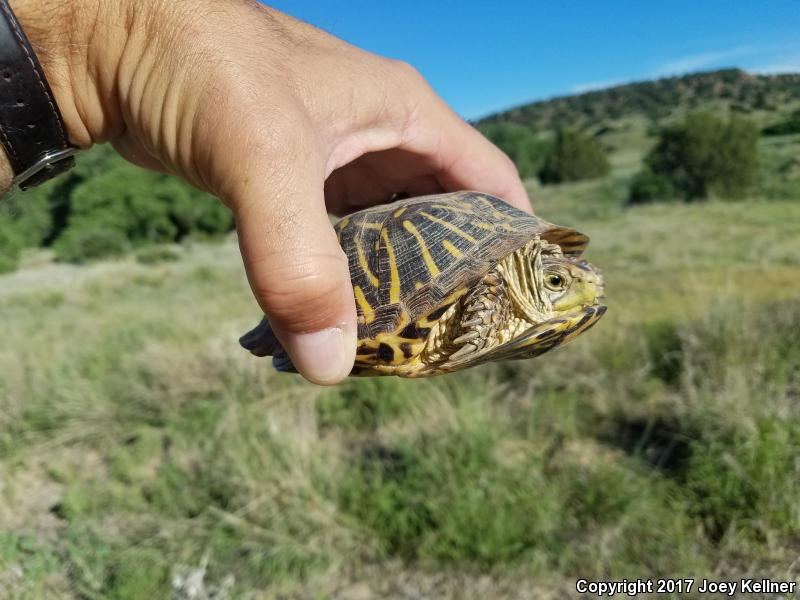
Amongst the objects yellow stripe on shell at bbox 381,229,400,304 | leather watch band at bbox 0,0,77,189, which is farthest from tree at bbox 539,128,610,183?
leather watch band at bbox 0,0,77,189

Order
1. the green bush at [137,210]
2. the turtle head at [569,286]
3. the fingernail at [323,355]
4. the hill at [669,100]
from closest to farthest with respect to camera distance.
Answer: the fingernail at [323,355] < the turtle head at [569,286] < the hill at [669,100] < the green bush at [137,210]

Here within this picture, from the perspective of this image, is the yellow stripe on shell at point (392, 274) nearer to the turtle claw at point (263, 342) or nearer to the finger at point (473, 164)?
the turtle claw at point (263, 342)

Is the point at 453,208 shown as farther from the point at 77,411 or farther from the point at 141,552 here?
the point at 77,411

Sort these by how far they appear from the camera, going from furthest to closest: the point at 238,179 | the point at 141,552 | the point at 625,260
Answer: the point at 625,260
the point at 141,552
the point at 238,179

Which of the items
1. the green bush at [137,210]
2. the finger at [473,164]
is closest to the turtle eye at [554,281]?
the finger at [473,164]

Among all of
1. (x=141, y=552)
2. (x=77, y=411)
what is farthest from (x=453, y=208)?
(x=77, y=411)
